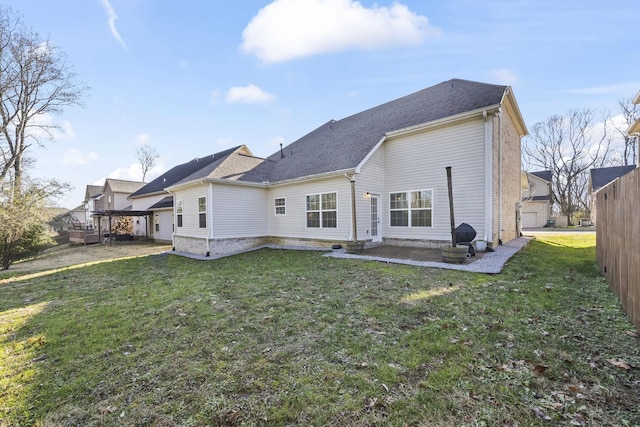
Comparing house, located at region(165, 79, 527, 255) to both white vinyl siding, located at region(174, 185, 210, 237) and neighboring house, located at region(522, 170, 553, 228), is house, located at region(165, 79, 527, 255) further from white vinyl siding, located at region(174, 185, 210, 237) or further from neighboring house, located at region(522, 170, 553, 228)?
neighboring house, located at region(522, 170, 553, 228)

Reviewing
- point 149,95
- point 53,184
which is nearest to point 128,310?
point 149,95

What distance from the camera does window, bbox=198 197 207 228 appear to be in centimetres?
1295

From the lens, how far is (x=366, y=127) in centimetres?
1402

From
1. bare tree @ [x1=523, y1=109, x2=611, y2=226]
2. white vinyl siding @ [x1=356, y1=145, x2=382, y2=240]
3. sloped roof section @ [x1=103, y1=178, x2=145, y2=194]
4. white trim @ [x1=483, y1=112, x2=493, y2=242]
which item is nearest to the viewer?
white trim @ [x1=483, y1=112, x2=493, y2=242]

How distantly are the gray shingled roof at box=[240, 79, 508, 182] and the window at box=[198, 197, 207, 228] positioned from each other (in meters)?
2.35

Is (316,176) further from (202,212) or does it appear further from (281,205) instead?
(202,212)

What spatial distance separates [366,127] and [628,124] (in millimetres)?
34681

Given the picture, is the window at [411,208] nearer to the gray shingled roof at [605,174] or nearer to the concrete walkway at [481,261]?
the concrete walkway at [481,261]

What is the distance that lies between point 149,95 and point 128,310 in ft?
43.5

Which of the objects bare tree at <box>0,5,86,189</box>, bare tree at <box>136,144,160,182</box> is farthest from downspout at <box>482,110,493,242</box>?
bare tree at <box>136,144,160,182</box>

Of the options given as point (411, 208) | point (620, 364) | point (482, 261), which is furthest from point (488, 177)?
point (620, 364)

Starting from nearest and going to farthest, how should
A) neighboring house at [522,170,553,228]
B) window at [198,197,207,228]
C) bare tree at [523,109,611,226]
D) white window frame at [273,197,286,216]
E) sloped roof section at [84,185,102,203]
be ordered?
1. window at [198,197,207,228]
2. white window frame at [273,197,286,216]
3. neighboring house at [522,170,553,228]
4. bare tree at [523,109,611,226]
5. sloped roof section at [84,185,102,203]

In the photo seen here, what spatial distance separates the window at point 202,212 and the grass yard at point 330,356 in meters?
6.98

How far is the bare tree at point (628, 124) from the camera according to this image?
28.6 metres
